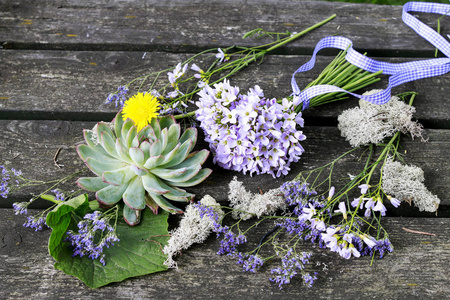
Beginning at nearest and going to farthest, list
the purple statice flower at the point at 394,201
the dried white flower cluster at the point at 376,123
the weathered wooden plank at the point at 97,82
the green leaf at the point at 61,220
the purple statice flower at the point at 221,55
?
the green leaf at the point at 61,220
the purple statice flower at the point at 394,201
the dried white flower cluster at the point at 376,123
the weathered wooden plank at the point at 97,82
the purple statice flower at the point at 221,55

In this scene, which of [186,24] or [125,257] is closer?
[125,257]

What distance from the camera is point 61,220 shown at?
49.5 inches

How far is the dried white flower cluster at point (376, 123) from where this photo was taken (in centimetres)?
157

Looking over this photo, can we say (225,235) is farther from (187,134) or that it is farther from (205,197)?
(187,134)

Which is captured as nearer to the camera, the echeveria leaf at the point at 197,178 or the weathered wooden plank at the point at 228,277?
the weathered wooden plank at the point at 228,277

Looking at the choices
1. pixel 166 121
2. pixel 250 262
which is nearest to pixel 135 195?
pixel 166 121

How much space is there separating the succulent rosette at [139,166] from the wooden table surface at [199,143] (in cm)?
14

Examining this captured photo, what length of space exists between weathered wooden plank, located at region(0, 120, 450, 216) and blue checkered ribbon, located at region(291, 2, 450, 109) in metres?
0.17

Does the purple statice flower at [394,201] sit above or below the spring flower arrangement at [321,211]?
above

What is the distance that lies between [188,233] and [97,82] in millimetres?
Result: 837

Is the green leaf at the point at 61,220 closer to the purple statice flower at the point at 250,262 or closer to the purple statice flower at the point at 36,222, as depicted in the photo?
the purple statice flower at the point at 36,222

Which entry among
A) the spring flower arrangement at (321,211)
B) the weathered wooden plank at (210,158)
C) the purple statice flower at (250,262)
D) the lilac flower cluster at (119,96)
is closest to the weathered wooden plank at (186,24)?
the lilac flower cluster at (119,96)

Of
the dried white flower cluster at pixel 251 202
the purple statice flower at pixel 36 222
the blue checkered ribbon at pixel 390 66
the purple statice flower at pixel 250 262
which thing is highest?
the blue checkered ribbon at pixel 390 66

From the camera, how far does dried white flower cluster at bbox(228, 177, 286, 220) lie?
1.42 meters
